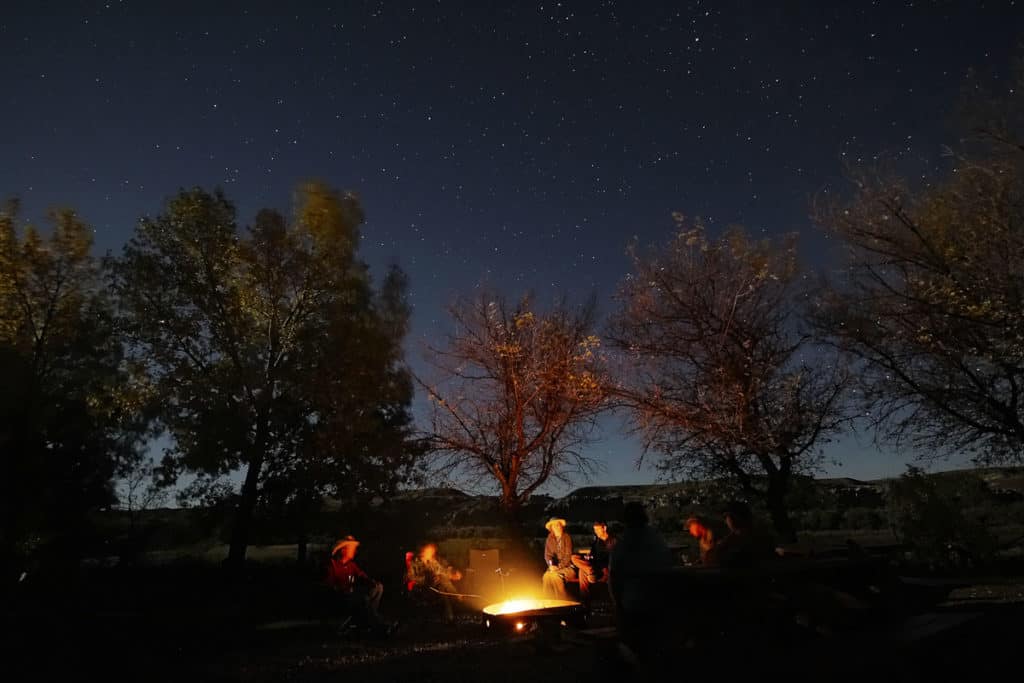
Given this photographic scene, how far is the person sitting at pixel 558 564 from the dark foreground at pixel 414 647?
0.84m

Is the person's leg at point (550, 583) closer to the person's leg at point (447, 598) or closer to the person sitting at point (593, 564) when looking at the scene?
the person sitting at point (593, 564)

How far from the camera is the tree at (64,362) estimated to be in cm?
1677

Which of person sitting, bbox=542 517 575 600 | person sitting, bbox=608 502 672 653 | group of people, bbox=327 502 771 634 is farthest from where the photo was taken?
person sitting, bbox=542 517 575 600

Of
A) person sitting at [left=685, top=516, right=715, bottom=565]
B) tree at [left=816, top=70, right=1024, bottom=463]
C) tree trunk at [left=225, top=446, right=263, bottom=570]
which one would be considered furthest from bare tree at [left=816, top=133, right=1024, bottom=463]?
tree trunk at [left=225, top=446, right=263, bottom=570]

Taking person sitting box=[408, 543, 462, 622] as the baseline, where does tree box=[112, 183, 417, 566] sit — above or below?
above

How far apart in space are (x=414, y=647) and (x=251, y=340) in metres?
13.0

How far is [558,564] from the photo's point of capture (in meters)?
10.8

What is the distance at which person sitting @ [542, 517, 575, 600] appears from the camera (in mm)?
10742

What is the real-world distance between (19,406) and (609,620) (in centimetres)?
1566

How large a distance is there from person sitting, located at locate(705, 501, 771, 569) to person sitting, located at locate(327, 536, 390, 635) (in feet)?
20.0

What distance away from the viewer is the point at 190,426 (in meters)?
18.2

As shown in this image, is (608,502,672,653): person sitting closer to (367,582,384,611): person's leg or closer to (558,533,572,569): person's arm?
(558,533,572,569): person's arm

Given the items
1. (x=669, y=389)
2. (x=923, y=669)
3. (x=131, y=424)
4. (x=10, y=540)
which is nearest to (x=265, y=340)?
(x=131, y=424)

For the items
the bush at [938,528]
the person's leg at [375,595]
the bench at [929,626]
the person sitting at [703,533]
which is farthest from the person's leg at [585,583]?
the bush at [938,528]
